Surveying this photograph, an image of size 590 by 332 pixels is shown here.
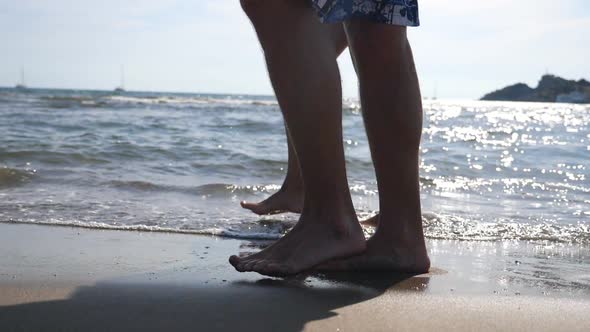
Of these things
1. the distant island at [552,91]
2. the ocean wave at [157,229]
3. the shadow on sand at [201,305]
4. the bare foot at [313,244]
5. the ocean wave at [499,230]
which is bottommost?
the ocean wave at [499,230]

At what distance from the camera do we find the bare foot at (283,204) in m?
2.72

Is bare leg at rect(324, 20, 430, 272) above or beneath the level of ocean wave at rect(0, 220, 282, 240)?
above

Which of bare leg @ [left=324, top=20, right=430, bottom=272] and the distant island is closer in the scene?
bare leg @ [left=324, top=20, right=430, bottom=272]

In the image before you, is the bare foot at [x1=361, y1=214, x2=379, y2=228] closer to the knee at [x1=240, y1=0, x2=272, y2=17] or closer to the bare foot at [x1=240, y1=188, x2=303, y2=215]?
the bare foot at [x1=240, y1=188, x2=303, y2=215]

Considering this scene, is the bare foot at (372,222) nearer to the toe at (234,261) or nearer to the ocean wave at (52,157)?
the toe at (234,261)

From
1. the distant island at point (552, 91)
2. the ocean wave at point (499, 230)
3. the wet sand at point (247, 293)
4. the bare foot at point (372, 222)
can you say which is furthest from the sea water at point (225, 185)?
the distant island at point (552, 91)

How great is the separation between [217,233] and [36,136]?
12.6ft

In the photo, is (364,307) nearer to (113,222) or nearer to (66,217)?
(113,222)

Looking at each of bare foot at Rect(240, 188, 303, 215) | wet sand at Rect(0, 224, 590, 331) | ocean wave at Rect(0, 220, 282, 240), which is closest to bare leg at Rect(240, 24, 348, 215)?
bare foot at Rect(240, 188, 303, 215)

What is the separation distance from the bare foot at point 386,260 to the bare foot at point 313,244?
23 millimetres

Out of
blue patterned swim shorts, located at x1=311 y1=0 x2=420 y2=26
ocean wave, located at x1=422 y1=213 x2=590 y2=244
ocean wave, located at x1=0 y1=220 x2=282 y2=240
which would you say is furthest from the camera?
ocean wave, located at x1=422 y1=213 x2=590 y2=244

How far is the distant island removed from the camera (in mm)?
62844

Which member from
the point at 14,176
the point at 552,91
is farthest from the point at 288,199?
the point at 552,91

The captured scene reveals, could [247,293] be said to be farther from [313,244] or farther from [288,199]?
[288,199]
